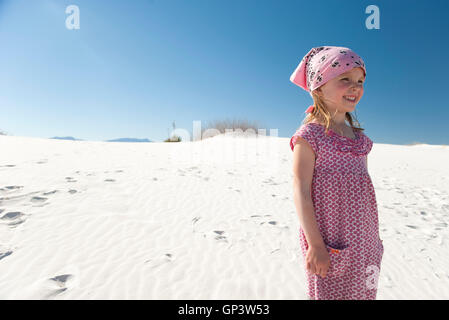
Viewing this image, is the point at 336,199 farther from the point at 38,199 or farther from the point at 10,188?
the point at 10,188

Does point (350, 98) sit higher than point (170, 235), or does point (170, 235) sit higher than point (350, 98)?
point (350, 98)

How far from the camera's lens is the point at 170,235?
356 cm

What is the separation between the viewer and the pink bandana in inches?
52.6

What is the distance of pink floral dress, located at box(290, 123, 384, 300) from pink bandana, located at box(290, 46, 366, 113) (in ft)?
0.96

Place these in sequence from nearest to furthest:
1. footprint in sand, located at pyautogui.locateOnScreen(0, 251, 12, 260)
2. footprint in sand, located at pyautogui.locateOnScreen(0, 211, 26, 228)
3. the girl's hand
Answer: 1. the girl's hand
2. footprint in sand, located at pyautogui.locateOnScreen(0, 251, 12, 260)
3. footprint in sand, located at pyautogui.locateOnScreen(0, 211, 26, 228)

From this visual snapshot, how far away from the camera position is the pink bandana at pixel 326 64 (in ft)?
4.39

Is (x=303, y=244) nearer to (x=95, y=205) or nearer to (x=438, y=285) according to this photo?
(x=438, y=285)

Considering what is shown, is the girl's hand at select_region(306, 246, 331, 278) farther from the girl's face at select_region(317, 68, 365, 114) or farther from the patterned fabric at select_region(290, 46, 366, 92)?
the patterned fabric at select_region(290, 46, 366, 92)

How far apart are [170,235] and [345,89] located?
3044mm

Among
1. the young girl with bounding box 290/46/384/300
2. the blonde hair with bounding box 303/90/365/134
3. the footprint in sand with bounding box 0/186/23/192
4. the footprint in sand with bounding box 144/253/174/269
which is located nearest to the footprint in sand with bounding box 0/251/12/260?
the footprint in sand with bounding box 144/253/174/269

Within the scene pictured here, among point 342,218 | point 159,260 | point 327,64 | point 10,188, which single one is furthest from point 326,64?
point 10,188
